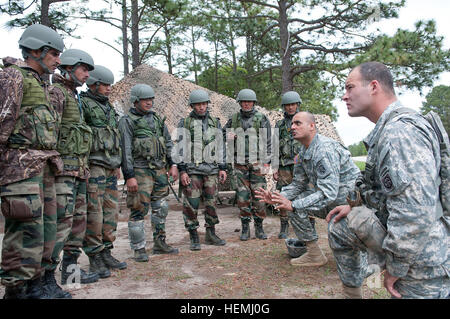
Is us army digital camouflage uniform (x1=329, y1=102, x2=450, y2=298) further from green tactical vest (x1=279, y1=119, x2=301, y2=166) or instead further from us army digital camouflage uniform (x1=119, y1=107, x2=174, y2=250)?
green tactical vest (x1=279, y1=119, x2=301, y2=166)

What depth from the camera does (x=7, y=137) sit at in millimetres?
2762

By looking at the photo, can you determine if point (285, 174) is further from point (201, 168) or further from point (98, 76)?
point (98, 76)

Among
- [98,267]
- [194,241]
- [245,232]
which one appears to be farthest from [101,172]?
[245,232]

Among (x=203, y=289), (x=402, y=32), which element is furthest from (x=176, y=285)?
(x=402, y=32)

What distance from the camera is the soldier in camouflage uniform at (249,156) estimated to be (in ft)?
17.8

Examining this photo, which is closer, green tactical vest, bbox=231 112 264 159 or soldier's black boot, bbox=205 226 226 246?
soldier's black boot, bbox=205 226 226 246

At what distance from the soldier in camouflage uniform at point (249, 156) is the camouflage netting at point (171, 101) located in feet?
8.92

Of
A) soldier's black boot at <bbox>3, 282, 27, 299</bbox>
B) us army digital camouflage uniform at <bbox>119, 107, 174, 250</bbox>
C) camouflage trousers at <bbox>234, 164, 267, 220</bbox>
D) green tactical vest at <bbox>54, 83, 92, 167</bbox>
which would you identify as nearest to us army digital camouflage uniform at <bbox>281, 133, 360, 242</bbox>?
camouflage trousers at <bbox>234, 164, 267, 220</bbox>

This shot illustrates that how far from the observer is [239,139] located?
5.62 metres

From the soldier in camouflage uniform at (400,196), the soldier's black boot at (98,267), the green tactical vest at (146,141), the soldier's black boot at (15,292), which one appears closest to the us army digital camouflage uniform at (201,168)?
the green tactical vest at (146,141)

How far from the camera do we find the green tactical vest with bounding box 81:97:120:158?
3855 millimetres

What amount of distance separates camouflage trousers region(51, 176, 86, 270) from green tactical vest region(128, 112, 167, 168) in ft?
3.25

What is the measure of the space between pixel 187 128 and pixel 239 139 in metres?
0.91

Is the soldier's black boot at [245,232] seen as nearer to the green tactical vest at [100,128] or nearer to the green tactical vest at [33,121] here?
the green tactical vest at [100,128]
